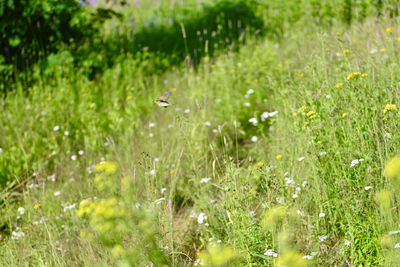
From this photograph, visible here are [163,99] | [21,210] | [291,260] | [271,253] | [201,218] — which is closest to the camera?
[291,260]

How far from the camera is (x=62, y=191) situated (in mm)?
3154

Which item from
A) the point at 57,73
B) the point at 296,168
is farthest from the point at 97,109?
the point at 296,168

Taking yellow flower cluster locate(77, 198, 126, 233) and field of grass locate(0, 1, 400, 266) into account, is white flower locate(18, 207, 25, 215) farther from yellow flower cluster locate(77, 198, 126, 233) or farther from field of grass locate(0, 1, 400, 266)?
yellow flower cluster locate(77, 198, 126, 233)

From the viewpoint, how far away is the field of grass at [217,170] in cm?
178

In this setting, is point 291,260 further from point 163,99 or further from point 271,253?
point 163,99

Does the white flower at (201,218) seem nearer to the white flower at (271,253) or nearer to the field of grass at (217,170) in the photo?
the field of grass at (217,170)

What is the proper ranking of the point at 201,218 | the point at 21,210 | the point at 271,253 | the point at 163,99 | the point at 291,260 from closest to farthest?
the point at 291,260
the point at 271,253
the point at 163,99
the point at 201,218
the point at 21,210

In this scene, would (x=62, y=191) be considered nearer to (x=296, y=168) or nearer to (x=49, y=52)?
(x=296, y=168)

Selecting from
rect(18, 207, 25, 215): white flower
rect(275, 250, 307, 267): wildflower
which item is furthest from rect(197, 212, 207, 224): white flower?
rect(18, 207, 25, 215): white flower

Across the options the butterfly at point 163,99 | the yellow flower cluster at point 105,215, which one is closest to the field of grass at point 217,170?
the yellow flower cluster at point 105,215

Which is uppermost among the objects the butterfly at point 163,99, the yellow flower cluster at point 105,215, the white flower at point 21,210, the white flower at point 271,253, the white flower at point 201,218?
the butterfly at point 163,99

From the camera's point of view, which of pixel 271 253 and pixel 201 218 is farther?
pixel 201 218

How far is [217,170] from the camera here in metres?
Answer: 2.92

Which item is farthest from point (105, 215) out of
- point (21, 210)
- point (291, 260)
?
point (21, 210)
